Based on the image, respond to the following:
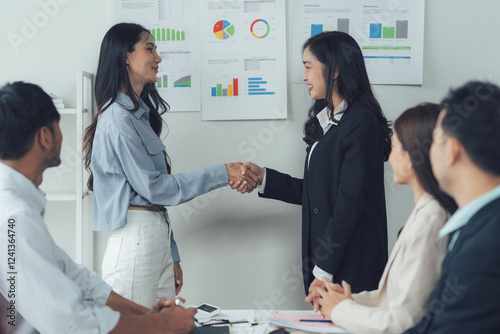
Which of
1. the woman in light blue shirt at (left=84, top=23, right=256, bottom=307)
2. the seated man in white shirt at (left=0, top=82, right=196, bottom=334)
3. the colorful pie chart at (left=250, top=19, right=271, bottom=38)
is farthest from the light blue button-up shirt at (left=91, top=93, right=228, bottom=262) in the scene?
the colorful pie chart at (left=250, top=19, right=271, bottom=38)

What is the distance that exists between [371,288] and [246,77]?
1.29 metres

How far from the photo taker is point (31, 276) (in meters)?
1.07

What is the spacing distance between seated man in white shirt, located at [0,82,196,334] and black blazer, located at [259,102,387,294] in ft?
2.84

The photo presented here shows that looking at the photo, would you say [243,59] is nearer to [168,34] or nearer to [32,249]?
[168,34]

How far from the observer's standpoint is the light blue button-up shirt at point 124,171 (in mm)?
1905

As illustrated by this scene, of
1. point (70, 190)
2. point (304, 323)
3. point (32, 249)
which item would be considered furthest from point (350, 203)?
point (70, 190)

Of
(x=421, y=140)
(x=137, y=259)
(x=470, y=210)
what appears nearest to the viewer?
(x=470, y=210)

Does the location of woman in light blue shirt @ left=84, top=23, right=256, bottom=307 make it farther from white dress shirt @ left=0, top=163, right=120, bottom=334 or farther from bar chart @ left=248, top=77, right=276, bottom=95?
white dress shirt @ left=0, top=163, right=120, bottom=334

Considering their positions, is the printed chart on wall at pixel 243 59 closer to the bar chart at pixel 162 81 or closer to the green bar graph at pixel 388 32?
the bar chart at pixel 162 81

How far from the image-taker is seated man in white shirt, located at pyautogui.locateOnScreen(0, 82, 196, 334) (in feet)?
3.51

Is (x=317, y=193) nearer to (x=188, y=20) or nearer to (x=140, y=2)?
(x=188, y=20)

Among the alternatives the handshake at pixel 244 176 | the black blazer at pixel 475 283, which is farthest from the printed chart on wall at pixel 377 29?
the black blazer at pixel 475 283

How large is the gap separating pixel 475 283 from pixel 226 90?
1.88 meters

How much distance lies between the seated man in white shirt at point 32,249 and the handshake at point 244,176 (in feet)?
3.42
